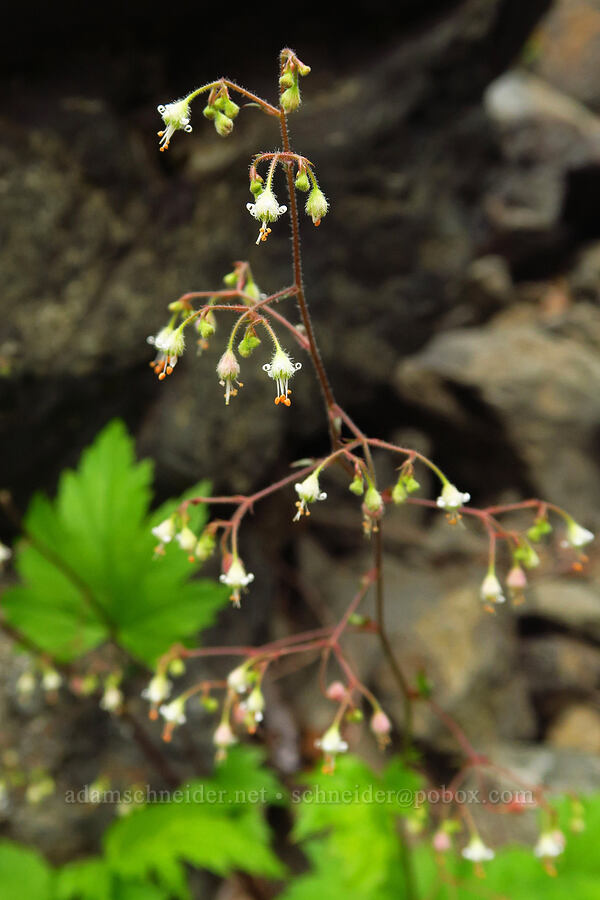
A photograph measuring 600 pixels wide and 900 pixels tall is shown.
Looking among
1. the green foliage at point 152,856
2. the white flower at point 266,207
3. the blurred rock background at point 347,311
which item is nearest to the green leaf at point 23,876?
the green foliage at point 152,856

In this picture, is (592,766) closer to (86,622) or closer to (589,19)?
(86,622)

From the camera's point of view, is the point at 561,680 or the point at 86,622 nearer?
the point at 86,622

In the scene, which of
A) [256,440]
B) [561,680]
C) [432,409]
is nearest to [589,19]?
[432,409]

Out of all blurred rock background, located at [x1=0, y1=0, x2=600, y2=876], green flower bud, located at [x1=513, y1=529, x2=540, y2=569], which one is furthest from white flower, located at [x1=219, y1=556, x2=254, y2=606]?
blurred rock background, located at [x1=0, y1=0, x2=600, y2=876]

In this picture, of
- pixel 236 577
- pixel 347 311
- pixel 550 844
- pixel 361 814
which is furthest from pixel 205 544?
pixel 347 311

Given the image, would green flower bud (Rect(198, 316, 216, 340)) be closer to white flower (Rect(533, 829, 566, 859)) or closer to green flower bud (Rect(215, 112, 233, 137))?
green flower bud (Rect(215, 112, 233, 137))

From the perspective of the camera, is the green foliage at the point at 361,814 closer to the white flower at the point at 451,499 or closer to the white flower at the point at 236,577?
the white flower at the point at 236,577

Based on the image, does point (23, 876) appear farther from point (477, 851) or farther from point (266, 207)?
point (266, 207)
